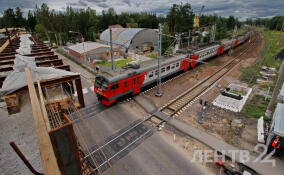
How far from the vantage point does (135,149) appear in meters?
11.0

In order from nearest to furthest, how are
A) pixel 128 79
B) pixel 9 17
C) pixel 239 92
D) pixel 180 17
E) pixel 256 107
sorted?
pixel 256 107
pixel 128 79
pixel 239 92
pixel 180 17
pixel 9 17

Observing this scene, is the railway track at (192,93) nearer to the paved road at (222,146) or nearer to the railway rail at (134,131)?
the railway rail at (134,131)

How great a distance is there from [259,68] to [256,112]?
17260mm

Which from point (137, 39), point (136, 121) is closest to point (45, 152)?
point (136, 121)

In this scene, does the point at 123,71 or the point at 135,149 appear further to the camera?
the point at 123,71

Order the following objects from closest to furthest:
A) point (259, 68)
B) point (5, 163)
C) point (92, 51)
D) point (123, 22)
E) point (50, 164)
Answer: point (50, 164) → point (5, 163) → point (259, 68) → point (92, 51) → point (123, 22)

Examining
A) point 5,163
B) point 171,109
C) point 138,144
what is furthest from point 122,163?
point 171,109

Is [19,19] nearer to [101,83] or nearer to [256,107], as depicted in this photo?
[101,83]

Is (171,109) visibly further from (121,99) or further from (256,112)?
(256,112)

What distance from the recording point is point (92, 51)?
1339 inches

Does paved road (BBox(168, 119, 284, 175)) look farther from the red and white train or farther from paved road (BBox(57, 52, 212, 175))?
the red and white train

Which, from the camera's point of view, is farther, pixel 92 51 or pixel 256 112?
pixel 92 51

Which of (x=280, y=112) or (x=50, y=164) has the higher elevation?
(x=50, y=164)

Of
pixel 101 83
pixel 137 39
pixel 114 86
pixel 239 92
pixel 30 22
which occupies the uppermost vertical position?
pixel 30 22
